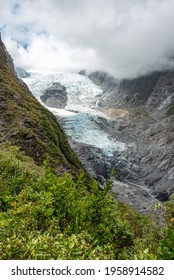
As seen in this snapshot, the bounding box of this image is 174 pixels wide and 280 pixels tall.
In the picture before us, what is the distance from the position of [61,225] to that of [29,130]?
4746cm

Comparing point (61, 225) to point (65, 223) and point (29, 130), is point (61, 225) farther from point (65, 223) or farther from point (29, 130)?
point (29, 130)

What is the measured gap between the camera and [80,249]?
8602 mm

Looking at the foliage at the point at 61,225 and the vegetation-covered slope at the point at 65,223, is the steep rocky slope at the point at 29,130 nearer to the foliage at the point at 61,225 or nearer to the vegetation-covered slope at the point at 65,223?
the vegetation-covered slope at the point at 65,223

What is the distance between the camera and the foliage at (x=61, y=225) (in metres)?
8.29

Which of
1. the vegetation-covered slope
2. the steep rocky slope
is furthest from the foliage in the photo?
the steep rocky slope

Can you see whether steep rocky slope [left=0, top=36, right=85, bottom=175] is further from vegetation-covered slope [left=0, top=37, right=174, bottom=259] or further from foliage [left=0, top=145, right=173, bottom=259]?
foliage [left=0, top=145, right=173, bottom=259]

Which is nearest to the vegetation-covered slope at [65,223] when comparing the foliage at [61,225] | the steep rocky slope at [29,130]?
the foliage at [61,225]

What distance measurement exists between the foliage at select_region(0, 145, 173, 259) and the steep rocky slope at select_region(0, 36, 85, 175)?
33622 millimetres

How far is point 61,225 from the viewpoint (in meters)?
15.6

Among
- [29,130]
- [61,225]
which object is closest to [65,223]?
[61,225]

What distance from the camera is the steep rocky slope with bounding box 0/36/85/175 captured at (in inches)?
2223

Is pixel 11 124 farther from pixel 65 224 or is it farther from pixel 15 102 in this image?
pixel 65 224

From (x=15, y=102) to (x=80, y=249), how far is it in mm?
65272

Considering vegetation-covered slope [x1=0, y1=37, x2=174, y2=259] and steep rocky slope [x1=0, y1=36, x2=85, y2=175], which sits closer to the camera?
vegetation-covered slope [x1=0, y1=37, x2=174, y2=259]
